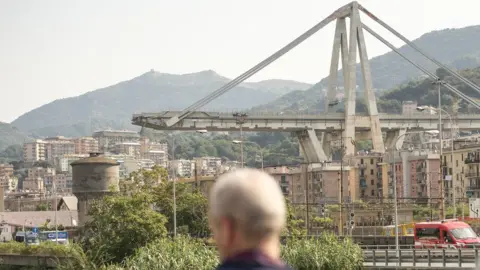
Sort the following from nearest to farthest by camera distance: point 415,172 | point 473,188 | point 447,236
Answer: point 447,236
point 473,188
point 415,172

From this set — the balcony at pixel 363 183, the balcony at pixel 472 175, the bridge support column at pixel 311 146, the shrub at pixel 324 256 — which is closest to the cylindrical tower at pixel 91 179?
the shrub at pixel 324 256

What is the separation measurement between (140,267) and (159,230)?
1545cm

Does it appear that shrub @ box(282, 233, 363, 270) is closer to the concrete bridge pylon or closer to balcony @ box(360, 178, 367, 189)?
the concrete bridge pylon

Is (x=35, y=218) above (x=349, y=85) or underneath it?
underneath

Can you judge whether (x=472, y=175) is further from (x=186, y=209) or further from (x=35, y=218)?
(x=186, y=209)

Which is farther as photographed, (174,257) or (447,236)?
(447,236)

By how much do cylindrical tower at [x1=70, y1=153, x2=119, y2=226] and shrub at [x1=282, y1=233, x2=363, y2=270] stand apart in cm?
4208

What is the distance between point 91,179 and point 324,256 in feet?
152

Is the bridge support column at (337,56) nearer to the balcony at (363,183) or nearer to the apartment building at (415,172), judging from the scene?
the apartment building at (415,172)

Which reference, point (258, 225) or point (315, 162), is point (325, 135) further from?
point (258, 225)

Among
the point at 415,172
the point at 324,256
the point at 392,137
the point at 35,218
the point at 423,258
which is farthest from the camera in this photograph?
the point at 392,137

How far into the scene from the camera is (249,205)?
170 inches

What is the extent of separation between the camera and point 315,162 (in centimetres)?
13900

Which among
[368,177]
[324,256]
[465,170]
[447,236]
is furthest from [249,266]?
[368,177]
